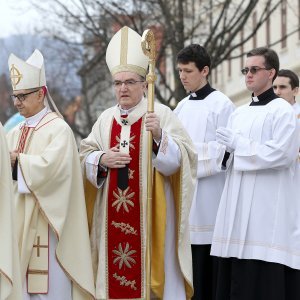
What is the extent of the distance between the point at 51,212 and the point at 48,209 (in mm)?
34

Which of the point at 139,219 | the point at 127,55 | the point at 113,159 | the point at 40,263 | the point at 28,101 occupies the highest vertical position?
the point at 127,55

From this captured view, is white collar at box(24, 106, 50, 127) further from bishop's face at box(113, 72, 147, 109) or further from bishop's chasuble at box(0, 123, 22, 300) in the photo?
bishop's chasuble at box(0, 123, 22, 300)

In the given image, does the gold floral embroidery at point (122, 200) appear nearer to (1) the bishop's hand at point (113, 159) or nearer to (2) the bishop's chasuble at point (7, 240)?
(1) the bishop's hand at point (113, 159)

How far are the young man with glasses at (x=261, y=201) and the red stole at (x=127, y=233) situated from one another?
0.87 meters

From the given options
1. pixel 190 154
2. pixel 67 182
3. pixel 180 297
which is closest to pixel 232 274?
pixel 180 297

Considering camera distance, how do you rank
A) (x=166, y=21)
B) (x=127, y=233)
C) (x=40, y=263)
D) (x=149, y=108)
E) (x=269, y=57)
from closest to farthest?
(x=149, y=108), (x=40, y=263), (x=127, y=233), (x=269, y=57), (x=166, y=21)

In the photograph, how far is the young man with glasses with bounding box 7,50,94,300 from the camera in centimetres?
695

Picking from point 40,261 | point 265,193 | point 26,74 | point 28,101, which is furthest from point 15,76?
point 265,193

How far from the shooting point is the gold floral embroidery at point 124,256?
7305 millimetres

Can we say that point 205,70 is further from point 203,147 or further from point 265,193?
point 265,193

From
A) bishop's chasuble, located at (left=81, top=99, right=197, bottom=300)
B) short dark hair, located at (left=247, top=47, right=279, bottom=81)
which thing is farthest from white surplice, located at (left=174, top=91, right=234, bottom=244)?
bishop's chasuble, located at (left=81, top=99, right=197, bottom=300)

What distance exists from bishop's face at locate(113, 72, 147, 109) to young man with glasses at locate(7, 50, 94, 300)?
0.52 meters

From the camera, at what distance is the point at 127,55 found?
729 centimetres

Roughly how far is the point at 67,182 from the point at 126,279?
0.96m
